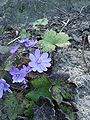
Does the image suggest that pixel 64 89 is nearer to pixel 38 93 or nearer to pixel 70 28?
pixel 38 93

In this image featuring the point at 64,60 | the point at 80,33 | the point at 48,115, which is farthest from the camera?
the point at 80,33

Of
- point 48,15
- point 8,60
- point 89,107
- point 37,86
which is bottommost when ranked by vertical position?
point 89,107

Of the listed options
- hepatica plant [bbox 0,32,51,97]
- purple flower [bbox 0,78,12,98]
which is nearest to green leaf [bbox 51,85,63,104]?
hepatica plant [bbox 0,32,51,97]

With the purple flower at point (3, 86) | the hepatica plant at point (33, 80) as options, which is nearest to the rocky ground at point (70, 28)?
the hepatica plant at point (33, 80)

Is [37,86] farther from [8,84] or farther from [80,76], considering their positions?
[80,76]

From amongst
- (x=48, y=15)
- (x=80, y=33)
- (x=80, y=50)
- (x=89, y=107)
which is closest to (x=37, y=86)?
(x=89, y=107)

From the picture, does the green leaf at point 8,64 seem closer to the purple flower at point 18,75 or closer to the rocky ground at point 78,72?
the purple flower at point 18,75

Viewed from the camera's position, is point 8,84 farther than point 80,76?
No
